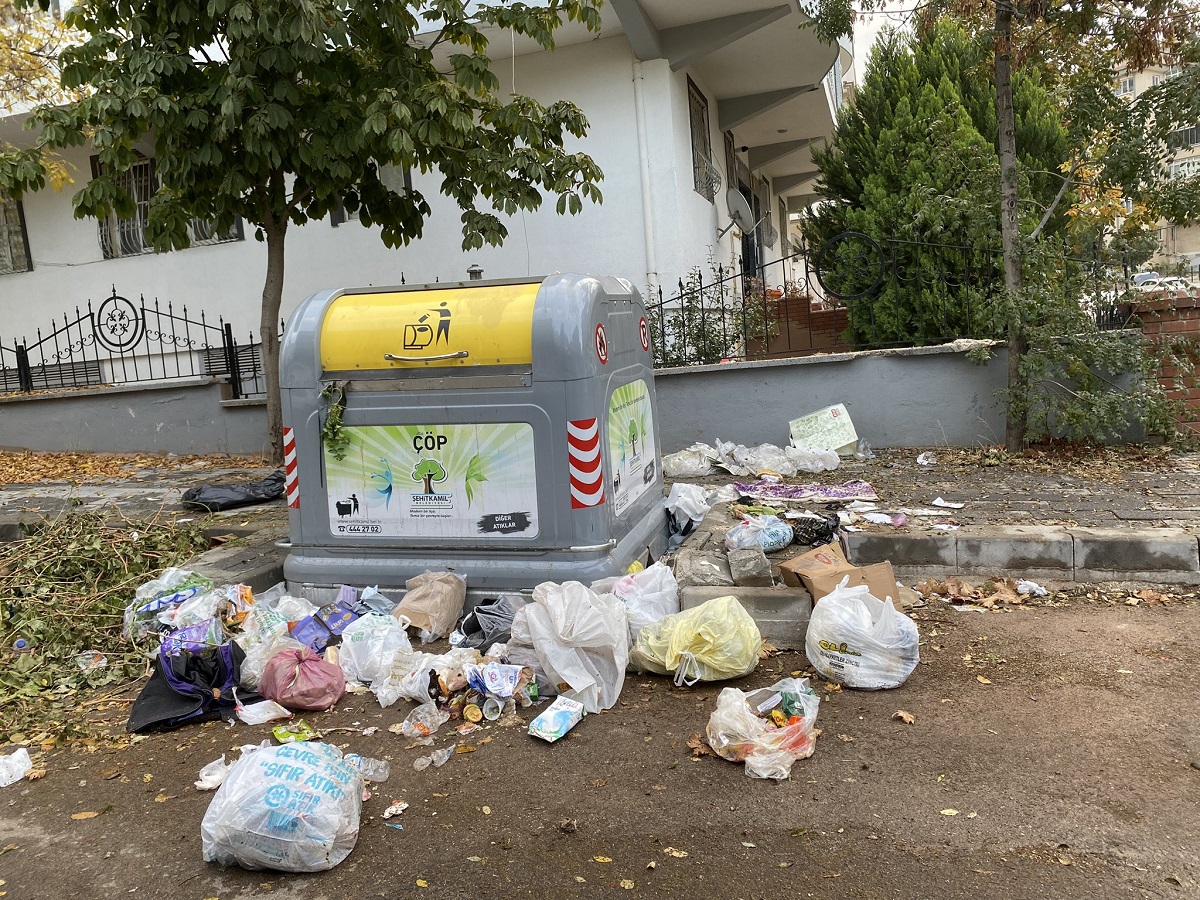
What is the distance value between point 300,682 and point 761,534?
105 inches

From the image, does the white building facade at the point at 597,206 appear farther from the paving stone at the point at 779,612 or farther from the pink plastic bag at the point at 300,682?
the pink plastic bag at the point at 300,682

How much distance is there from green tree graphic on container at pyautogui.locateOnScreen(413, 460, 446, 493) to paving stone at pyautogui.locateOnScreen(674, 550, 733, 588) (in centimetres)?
133

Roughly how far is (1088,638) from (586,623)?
2.34 m

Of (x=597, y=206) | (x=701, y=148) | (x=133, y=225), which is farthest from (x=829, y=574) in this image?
(x=133, y=225)

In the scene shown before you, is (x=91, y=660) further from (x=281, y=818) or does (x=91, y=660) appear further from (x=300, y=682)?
Result: (x=281, y=818)

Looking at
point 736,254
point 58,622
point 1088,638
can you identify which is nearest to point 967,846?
point 1088,638

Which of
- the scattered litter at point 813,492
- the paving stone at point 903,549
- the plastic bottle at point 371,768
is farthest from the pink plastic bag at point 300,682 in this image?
the scattered litter at point 813,492

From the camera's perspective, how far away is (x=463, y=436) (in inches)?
177

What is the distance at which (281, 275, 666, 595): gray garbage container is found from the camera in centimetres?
435

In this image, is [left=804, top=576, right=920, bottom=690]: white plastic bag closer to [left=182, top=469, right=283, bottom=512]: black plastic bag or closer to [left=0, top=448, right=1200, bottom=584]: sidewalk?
[left=0, top=448, right=1200, bottom=584]: sidewalk

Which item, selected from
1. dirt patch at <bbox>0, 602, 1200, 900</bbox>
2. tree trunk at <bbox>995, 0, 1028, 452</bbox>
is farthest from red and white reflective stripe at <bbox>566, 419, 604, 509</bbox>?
tree trunk at <bbox>995, 0, 1028, 452</bbox>

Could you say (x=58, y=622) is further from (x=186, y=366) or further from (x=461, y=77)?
(x=186, y=366)

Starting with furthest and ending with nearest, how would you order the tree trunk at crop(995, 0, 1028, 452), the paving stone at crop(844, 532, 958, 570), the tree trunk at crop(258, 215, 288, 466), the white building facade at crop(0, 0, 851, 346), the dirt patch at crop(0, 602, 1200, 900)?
the white building facade at crop(0, 0, 851, 346), the tree trunk at crop(258, 215, 288, 466), the tree trunk at crop(995, 0, 1028, 452), the paving stone at crop(844, 532, 958, 570), the dirt patch at crop(0, 602, 1200, 900)

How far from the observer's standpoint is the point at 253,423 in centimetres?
976
